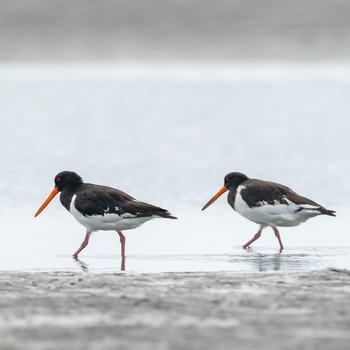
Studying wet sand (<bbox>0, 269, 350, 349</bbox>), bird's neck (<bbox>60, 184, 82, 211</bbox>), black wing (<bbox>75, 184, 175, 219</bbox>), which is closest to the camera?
wet sand (<bbox>0, 269, 350, 349</bbox>)

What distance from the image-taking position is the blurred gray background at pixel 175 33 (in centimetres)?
4619

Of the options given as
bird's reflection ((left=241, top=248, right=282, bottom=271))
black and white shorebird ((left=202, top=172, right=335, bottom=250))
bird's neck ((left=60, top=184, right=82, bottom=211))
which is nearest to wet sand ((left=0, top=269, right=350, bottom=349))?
bird's reflection ((left=241, top=248, right=282, bottom=271))

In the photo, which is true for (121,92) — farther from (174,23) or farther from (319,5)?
(319,5)

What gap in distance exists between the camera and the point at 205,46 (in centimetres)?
4688

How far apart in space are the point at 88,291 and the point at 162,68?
39894 mm

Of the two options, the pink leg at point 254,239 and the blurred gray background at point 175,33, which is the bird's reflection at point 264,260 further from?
the blurred gray background at point 175,33

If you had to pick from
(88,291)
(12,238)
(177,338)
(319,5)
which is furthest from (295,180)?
(319,5)

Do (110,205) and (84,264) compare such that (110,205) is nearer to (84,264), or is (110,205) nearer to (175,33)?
(84,264)

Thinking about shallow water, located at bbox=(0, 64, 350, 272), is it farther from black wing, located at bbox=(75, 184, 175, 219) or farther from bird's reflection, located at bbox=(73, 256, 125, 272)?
black wing, located at bbox=(75, 184, 175, 219)

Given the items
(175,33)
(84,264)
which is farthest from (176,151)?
(175,33)

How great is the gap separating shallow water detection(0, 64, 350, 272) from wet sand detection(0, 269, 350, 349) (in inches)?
71.1

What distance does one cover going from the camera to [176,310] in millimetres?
7395

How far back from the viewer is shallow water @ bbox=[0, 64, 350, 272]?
1198 centimetres

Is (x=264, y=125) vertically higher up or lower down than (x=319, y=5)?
lower down
